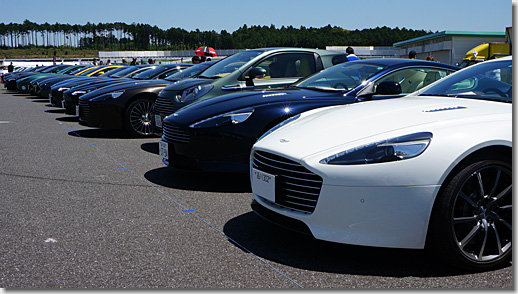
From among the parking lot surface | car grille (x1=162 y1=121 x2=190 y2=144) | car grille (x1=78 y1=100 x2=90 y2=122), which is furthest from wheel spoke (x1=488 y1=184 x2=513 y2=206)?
car grille (x1=78 y1=100 x2=90 y2=122)

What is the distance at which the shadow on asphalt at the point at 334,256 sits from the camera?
10.6ft

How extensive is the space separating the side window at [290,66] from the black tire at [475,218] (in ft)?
16.4

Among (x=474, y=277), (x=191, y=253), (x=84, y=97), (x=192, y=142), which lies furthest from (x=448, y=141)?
(x=84, y=97)

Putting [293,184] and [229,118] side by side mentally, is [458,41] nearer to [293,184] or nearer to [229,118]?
[229,118]

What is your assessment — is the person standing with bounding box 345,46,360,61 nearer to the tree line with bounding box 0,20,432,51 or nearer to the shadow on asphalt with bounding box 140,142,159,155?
the shadow on asphalt with bounding box 140,142,159,155

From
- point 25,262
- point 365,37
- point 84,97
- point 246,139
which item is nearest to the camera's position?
point 25,262

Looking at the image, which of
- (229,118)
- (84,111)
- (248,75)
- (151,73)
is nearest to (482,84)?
(229,118)

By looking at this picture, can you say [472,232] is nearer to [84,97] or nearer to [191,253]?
[191,253]

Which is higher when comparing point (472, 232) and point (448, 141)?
point (448, 141)

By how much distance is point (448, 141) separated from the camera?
311cm

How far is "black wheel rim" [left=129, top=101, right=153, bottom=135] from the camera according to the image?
934 cm

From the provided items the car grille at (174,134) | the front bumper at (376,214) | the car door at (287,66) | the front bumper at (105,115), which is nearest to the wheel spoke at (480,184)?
the front bumper at (376,214)

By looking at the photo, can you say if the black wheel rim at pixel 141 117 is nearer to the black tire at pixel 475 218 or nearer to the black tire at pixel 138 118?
the black tire at pixel 138 118

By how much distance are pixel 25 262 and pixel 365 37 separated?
125441mm
